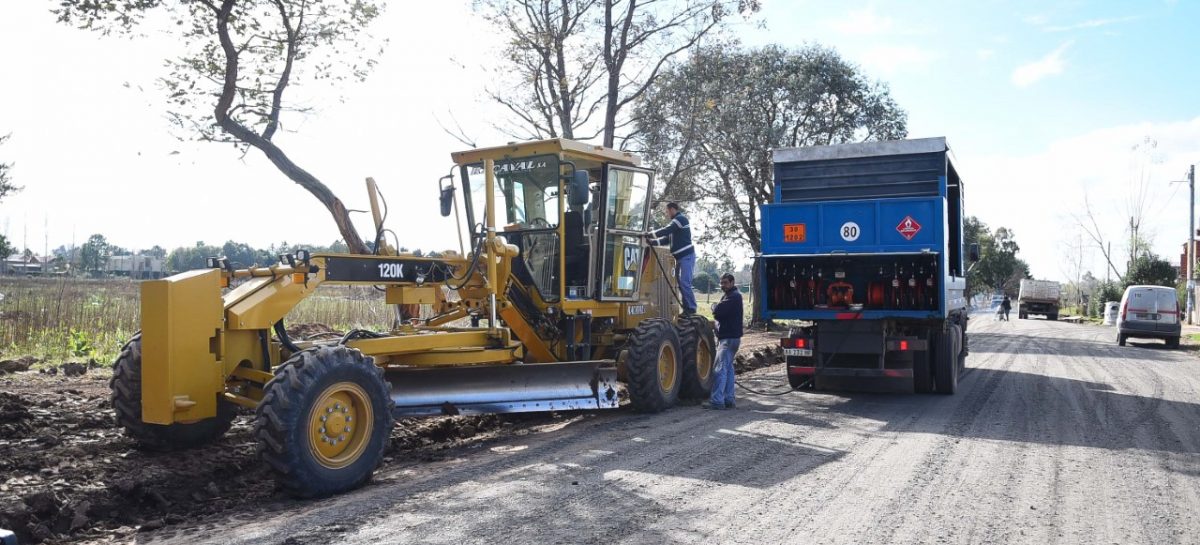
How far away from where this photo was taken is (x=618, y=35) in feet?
60.5

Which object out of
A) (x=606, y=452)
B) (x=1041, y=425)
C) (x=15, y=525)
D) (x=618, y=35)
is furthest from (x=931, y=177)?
(x=15, y=525)

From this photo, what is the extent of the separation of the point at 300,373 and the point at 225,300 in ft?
A: 3.44

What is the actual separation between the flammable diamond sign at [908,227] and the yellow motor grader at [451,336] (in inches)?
104

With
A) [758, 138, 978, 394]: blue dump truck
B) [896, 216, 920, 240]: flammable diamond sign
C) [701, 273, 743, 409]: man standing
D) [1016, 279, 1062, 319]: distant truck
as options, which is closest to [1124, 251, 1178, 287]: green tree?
[1016, 279, 1062, 319]: distant truck

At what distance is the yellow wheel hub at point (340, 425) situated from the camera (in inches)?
225

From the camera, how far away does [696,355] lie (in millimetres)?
10344

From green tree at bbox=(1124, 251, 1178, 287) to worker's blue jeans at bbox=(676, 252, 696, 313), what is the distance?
141 feet

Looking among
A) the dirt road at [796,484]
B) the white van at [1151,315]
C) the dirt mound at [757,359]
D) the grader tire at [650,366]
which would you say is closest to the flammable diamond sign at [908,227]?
the dirt road at [796,484]

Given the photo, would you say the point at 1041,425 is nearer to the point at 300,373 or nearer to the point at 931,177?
the point at 931,177

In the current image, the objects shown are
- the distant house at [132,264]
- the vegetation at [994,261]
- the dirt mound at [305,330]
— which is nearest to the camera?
the dirt mound at [305,330]

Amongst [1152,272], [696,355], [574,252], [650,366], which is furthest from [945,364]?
[1152,272]

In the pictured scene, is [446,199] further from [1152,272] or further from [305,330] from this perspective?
[1152,272]

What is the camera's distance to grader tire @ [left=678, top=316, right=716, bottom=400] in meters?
10.3

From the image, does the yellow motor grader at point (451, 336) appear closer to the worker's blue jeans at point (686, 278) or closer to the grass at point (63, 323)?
the worker's blue jeans at point (686, 278)
